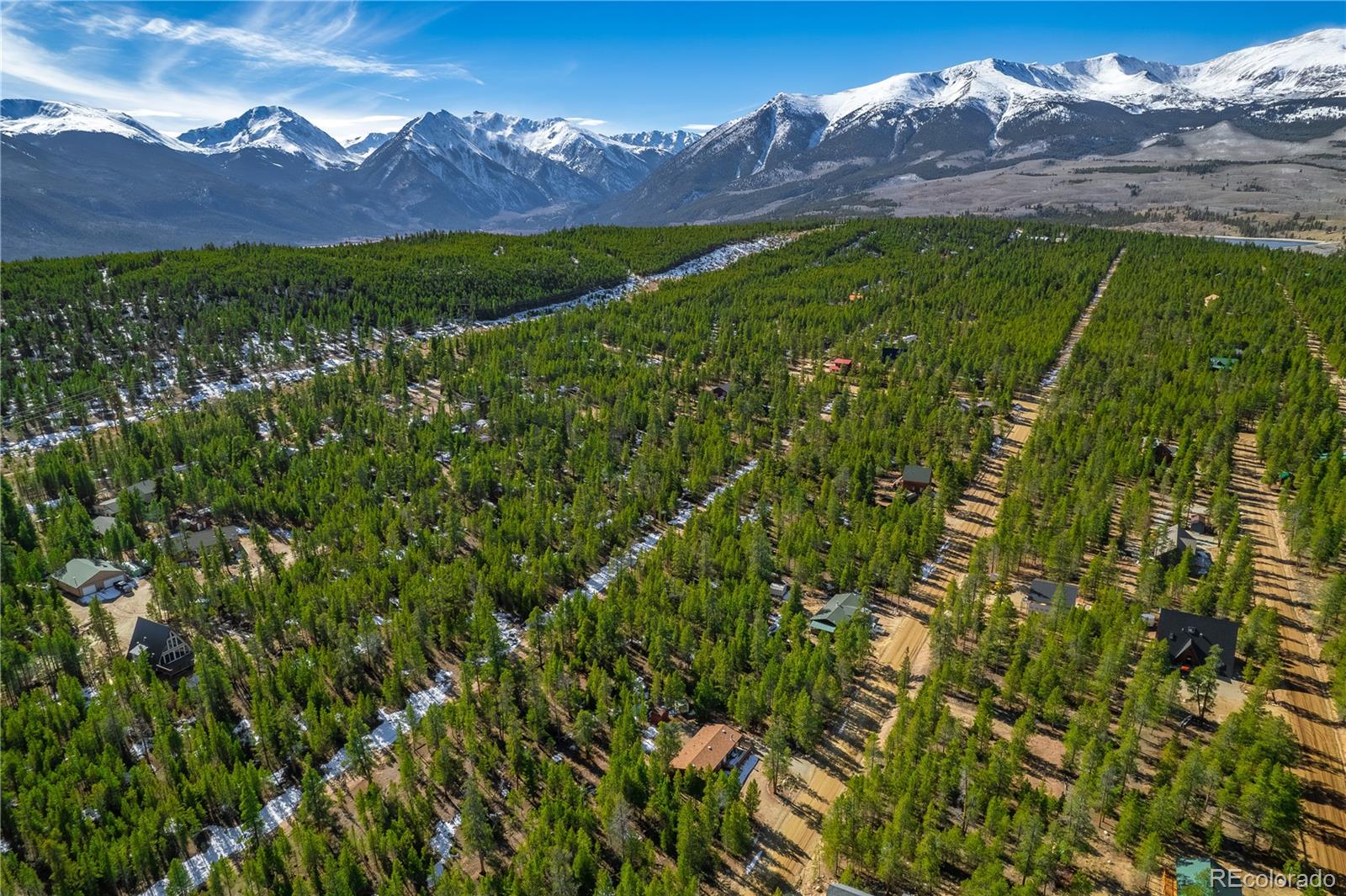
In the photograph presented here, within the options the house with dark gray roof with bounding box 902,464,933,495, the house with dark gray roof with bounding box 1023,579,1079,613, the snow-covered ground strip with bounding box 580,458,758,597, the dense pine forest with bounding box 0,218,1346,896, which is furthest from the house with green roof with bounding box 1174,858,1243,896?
the house with dark gray roof with bounding box 902,464,933,495

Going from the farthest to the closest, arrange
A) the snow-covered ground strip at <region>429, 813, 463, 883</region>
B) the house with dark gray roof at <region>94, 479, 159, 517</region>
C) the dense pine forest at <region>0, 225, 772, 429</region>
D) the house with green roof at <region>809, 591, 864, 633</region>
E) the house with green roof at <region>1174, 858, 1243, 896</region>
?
the dense pine forest at <region>0, 225, 772, 429</region>, the house with dark gray roof at <region>94, 479, 159, 517</region>, the house with green roof at <region>809, 591, 864, 633</region>, the snow-covered ground strip at <region>429, 813, 463, 883</region>, the house with green roof at <region>1174, 858, 1243, 896</region>

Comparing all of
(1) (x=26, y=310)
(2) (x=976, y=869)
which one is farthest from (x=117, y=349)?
(2) (x=976, y=869)

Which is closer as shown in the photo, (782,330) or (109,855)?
(109,855)

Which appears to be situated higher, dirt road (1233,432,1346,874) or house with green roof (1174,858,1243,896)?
house with green roof (1174,858,1243,896)

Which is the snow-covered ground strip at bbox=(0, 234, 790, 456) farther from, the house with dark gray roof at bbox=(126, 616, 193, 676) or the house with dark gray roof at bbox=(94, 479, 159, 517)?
the house with dark gray roof at bbox=(126, 616, 193, 676)

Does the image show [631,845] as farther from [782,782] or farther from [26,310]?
[26,310]

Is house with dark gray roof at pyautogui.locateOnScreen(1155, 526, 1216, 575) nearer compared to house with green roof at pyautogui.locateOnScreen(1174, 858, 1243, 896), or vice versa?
house with green roof at pyautogui.locateOnScreen(1174, 858, 1243, 896)

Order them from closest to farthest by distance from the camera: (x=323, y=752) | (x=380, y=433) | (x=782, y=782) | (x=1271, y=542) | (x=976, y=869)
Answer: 1. (x=976, y=869)
2. (x=782, y=782)
3. (x=323, y=752)
4. (x=1271, y=542)
5. (x=380, y=433)
